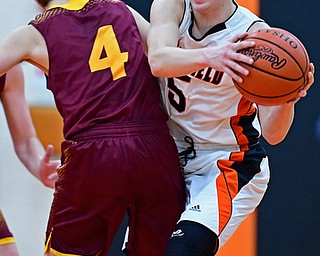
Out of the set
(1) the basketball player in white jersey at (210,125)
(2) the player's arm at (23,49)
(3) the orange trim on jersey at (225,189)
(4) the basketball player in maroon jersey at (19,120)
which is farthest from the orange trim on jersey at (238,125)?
(4) the basketball player in maroon jersey at (19,120)

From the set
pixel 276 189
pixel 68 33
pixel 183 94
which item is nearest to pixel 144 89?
pixel 183 94

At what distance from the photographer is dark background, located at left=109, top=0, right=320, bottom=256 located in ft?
14.9

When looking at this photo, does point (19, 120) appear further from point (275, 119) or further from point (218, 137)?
point (275, 119)

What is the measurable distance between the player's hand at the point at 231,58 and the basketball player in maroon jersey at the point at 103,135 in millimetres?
605

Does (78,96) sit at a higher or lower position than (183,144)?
higher

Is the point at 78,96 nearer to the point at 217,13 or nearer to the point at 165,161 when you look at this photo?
the point at 165,161

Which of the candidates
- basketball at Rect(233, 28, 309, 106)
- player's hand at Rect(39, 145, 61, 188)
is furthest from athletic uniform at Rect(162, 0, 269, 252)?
player's hand at Rect(39, 145, 61, 188)

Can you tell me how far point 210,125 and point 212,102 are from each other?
107 millimetres

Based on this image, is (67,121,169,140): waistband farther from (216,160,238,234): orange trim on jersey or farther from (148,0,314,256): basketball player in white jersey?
(216,160,238,234): orange trim on jersey

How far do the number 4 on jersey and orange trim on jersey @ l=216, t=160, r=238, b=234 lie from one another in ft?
1.86

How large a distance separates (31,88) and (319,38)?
1694 mm

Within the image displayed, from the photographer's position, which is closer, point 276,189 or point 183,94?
point 183,94

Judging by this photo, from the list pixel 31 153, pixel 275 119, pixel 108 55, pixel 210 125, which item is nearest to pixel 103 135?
pixel 108 55

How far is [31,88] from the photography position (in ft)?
15.7
